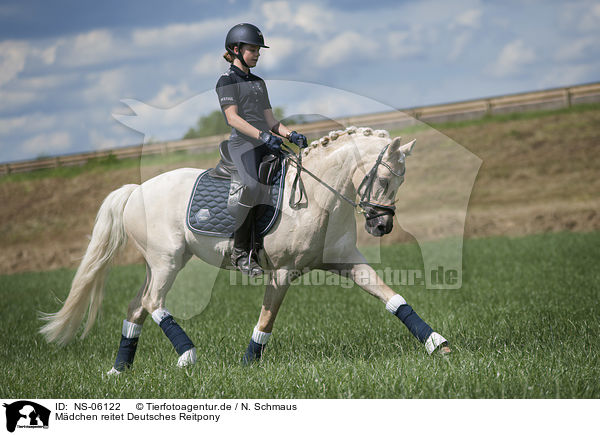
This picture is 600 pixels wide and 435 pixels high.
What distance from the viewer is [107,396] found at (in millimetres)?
4598

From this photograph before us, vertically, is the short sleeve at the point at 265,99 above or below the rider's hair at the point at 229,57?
below

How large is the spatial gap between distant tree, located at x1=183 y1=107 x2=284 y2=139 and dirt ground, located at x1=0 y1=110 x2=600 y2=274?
10.3m

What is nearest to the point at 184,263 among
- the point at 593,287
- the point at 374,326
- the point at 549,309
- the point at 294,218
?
the point at 294,218

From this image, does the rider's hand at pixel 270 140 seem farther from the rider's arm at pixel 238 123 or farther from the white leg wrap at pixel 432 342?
the white leg wrap at pixel 432 342

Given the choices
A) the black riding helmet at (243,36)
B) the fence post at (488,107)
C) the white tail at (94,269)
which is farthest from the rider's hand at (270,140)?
the fence post at (488,107)

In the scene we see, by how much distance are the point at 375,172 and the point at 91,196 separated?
18.8 m

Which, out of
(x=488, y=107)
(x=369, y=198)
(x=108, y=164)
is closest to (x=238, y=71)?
(x=369, y=198)

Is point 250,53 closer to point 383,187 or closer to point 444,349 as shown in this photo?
point 383,187

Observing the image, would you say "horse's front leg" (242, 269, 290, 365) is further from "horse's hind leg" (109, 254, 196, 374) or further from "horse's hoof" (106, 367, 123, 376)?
"horse's hoof" (106, 367, 123, 376)

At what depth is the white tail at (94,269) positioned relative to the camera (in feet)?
19.6

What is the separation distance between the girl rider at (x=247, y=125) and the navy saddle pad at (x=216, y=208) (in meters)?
0.13

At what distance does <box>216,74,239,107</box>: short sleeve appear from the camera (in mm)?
4945

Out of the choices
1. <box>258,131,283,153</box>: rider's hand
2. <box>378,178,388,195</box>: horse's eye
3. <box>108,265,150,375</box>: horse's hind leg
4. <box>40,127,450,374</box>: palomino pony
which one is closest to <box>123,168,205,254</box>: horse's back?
<box>40,127,450,374</box>: palomino pony
